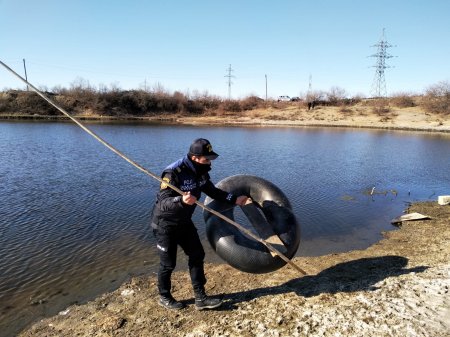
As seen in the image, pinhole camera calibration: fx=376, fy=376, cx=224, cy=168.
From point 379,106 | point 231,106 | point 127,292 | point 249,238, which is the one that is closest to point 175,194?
point 249,238

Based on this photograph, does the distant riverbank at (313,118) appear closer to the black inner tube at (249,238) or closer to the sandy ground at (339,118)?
the sandy ground at (339,118)

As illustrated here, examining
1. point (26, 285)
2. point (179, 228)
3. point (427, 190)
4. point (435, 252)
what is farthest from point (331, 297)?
point (427, 190)

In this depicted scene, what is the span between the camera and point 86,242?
8148mm

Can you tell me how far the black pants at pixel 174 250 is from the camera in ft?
14.5

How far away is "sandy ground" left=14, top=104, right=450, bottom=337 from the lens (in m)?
4.09

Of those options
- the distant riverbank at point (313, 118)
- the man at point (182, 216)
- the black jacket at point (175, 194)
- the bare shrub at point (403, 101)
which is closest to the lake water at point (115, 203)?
the man at point (182, 216)

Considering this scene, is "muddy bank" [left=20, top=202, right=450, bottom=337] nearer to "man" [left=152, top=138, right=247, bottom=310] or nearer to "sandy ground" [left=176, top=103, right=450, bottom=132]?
"man" [left=152, top=138, right=247, bottom=310]

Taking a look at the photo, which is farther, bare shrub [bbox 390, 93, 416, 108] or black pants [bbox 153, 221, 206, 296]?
bare shrub [bbox 390, 93, 416, 108]

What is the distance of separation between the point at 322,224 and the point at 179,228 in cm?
628

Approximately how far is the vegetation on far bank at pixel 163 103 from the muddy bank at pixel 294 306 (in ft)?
164

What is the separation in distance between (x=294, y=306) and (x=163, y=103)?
60.2 meters

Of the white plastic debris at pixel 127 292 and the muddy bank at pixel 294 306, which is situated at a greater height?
the muddy bank at pixel 294 306

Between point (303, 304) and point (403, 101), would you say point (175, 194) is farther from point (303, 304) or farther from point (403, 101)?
point (403, 101)

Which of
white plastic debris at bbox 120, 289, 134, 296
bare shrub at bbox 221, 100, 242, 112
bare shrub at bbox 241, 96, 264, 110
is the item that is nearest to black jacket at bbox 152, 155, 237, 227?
white plastic debris at bbox 120, 289, 134, 296
